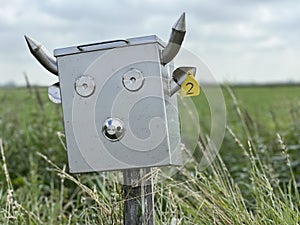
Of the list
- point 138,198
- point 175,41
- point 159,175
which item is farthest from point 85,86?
point 159,175

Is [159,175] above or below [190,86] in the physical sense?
below

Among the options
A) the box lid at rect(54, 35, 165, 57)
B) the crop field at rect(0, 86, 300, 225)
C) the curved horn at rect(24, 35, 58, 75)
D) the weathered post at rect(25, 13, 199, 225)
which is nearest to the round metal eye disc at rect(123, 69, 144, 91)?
the weathered post at rect(25, 13, 199, 225)

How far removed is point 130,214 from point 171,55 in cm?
65

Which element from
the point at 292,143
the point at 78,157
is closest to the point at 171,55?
the point at 78,157

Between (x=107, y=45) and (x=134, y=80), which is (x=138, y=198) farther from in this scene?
(x=107, y=45)

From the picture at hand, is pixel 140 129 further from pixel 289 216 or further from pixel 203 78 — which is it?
pixel 289 216

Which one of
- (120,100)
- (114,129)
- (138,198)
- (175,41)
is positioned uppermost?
(175,41)

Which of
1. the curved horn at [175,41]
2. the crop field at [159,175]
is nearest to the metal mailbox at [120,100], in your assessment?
the curved horn at [175,41]

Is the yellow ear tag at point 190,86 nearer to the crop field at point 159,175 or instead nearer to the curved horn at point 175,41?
the curved horn at point 175,41

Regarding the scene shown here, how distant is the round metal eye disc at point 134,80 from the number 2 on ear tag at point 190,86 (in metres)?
0.18

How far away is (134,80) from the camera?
234 cm

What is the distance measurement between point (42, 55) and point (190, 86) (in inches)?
23.1

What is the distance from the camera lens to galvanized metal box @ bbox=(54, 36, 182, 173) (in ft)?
7.61

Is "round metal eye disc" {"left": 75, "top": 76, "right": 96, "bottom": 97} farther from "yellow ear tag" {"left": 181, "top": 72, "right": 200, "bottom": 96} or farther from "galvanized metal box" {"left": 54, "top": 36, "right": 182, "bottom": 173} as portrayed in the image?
"yellow ear tag" {"left": 181, "top": 72, "right": 200, "bottom": 96}
